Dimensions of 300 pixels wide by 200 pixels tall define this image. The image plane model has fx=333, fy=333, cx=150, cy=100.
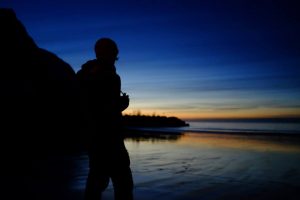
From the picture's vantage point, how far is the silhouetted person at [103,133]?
12.1 ft

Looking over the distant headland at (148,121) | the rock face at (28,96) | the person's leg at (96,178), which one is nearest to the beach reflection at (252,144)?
the rock face at (28,96)

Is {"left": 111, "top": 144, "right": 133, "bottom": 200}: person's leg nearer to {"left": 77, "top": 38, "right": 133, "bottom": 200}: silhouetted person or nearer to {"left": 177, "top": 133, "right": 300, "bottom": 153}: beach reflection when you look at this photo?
{"left": 77, "top": 38, "right": 133, "bottom": 200}: silhouetted person

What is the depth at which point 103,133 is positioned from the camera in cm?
368

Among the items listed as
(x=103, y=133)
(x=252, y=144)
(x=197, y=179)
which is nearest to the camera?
(x=103, y=133)

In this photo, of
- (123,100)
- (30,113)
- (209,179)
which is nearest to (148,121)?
(30,113)

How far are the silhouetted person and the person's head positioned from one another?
86 mm

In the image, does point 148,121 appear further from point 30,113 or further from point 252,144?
point 30,113

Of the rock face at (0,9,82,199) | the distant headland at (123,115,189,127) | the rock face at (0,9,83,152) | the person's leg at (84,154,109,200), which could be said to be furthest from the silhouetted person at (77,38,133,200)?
the distant headland at (123,115,189,127)

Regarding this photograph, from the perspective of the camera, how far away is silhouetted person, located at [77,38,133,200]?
12.1 feet

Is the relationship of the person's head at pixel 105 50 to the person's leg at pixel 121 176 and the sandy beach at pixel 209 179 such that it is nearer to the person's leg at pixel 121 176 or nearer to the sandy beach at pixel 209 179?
the person's leg at pixel 121 176

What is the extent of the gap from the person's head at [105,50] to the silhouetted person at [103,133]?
0.09 m

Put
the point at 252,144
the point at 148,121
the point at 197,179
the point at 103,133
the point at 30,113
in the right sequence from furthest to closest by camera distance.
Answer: the point at 148,121
the point at 252,144
the point at 30,113
the point at 197,179
the point at 103,133

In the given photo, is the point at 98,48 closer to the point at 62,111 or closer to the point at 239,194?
the point at 239,194

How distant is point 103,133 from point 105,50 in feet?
3.07
